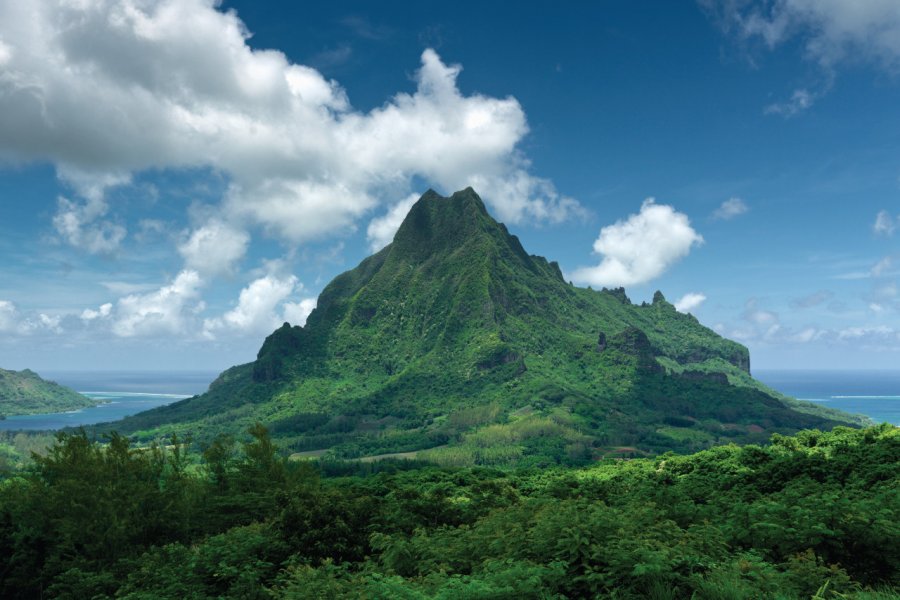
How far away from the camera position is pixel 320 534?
2225cm

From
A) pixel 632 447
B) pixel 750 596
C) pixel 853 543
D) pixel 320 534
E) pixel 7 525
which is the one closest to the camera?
pixel 750 596

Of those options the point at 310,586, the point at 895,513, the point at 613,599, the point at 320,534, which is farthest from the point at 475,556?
the point at 895,513

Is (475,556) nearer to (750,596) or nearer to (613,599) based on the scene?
(613,599)

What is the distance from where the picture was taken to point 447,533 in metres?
20.2

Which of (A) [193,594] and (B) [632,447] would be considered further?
(B) [632,447]

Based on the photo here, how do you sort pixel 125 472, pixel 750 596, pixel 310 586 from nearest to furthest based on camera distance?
pixel 750 596 → pixel 310 586 → pixel 125 472

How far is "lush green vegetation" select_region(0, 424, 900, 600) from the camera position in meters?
12.0

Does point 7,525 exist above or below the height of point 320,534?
below

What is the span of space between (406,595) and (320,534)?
499 inches

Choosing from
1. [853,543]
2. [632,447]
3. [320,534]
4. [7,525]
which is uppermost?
[853,543]

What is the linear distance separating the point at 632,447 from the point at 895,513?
185 metres

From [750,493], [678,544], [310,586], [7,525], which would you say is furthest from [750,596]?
[7,525]

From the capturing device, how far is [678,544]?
536 inches

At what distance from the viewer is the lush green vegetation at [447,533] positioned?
39.3 ft
